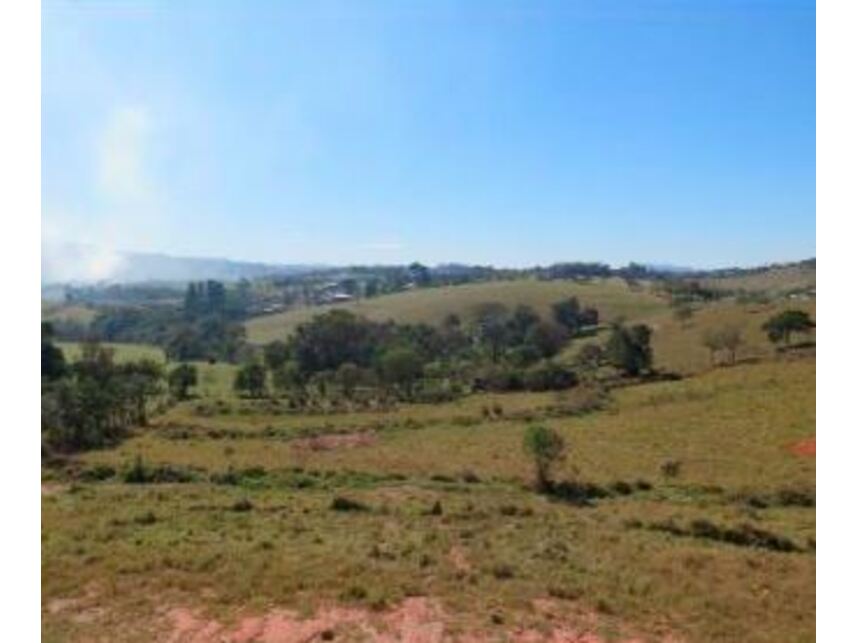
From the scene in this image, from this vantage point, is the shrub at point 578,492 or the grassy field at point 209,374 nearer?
the shrub at point 578,492

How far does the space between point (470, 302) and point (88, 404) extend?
234ft

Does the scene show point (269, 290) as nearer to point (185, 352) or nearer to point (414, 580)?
point (185, 352)

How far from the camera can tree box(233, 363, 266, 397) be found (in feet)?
155

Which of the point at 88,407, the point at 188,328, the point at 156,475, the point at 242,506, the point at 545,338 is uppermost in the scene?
the point at 188,328

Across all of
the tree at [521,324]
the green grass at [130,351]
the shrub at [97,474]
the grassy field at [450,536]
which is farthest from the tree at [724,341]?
the green grass at [130,351]

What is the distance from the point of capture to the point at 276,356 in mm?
57344

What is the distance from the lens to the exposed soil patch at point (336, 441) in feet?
100

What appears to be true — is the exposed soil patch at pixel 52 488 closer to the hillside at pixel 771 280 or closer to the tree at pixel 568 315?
the tree at pixel 568 315

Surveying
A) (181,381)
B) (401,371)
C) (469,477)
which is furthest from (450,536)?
(181,381)

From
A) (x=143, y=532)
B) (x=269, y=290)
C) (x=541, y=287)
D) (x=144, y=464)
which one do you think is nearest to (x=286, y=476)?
(x=144, y=464)

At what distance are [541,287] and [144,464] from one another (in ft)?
284

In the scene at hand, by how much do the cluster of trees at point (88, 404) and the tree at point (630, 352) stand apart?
27.1 meters

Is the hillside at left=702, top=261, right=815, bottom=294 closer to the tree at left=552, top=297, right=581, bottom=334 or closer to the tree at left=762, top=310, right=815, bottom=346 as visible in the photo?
the tree at left=552, top=297, right=581, bottom=334

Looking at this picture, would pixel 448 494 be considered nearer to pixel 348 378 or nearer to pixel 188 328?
pixel 348 378
